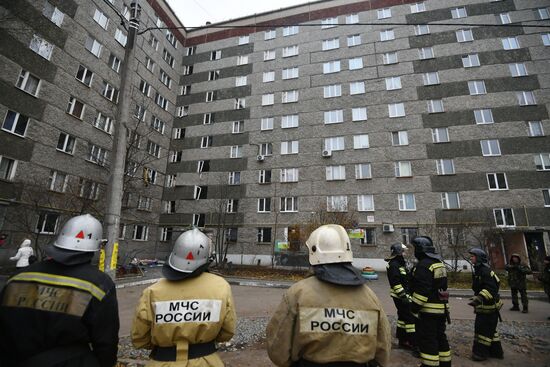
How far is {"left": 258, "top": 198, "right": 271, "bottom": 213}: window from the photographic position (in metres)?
25.9

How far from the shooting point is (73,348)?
213cm

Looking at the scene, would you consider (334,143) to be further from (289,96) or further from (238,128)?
(238,128)

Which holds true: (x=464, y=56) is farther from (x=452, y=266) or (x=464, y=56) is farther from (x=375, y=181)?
(x=452, y=266)

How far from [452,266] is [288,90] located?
71.4 feet

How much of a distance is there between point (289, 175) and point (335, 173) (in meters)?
4.40

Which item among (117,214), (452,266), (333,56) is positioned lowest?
(452,266)

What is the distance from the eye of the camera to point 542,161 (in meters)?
20.6

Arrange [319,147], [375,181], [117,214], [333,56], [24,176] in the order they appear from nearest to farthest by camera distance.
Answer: [117,214] < [24,176] < [375,181] < [319,147] < [333,56]

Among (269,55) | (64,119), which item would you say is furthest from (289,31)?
(64,119)

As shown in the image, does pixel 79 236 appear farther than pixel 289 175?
No

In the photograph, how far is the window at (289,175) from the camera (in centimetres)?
2577

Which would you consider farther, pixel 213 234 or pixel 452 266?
pixel 213 234

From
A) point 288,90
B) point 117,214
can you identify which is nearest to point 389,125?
point 288,90

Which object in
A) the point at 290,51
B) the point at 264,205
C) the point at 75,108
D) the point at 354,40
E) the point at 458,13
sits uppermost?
the point at 458,13
